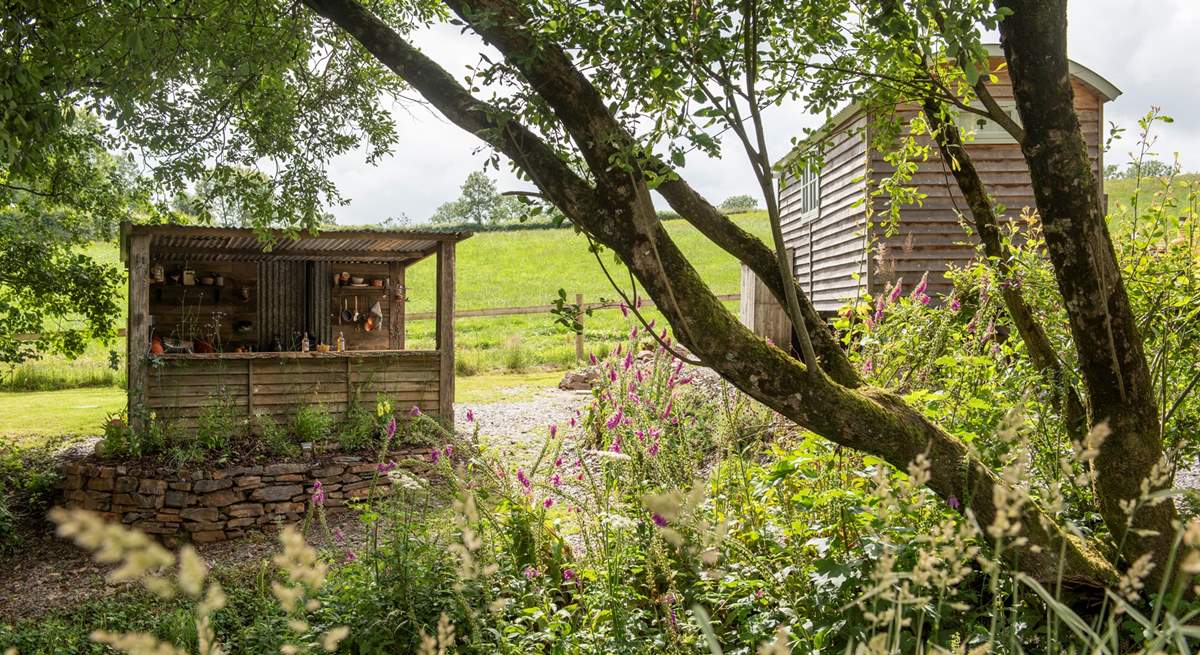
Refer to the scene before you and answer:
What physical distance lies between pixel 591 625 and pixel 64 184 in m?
7.94

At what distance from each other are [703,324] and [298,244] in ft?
29.4

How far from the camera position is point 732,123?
2502mm

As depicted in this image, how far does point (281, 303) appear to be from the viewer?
40.2ft

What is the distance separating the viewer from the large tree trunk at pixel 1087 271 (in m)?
2.65

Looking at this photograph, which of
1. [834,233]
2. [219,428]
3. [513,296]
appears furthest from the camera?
[513,296]

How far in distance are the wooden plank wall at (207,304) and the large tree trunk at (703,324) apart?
9.73 m

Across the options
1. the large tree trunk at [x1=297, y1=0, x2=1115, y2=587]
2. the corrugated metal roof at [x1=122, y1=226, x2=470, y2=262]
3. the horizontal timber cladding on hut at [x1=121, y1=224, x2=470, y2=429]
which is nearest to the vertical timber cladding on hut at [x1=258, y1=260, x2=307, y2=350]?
the horizontal timber cladding on hut at [x1=121, y1=224, x2=470, y2=429]

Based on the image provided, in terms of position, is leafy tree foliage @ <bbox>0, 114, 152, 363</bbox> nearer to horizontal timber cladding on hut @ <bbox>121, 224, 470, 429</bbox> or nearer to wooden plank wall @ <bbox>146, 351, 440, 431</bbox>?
horizontal timber cladding on hut @ <bbox>121, 224, 470, 429</bbox>

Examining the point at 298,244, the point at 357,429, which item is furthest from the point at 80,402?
the point at 357,429

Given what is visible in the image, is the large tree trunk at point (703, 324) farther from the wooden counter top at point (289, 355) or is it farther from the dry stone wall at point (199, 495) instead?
the wooden counter top at point (289, 355)

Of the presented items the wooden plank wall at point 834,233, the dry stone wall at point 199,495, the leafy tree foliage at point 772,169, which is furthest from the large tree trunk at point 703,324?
the wooden plank wall at point 834,233

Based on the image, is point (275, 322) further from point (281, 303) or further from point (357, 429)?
point (357, 429)

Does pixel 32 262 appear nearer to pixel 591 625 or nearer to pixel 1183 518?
pixel 591 625

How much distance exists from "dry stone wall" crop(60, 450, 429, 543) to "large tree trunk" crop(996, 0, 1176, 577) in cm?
593
